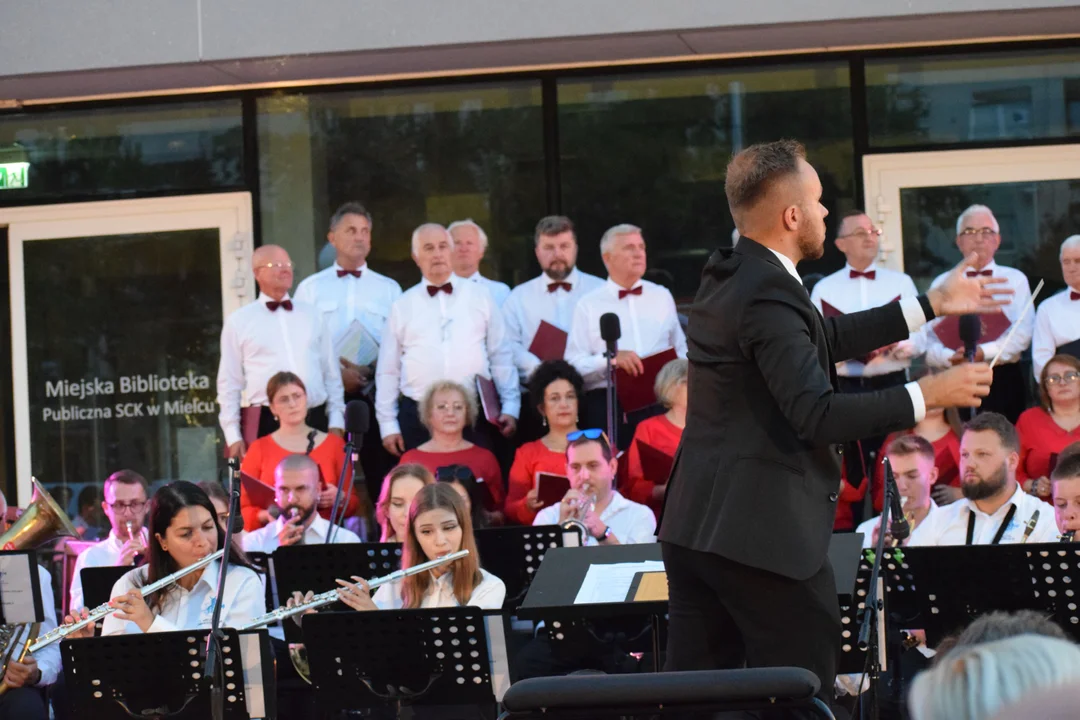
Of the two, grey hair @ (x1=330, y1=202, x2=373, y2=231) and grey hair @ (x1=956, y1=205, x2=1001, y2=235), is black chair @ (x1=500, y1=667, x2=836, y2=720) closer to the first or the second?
grey hair @ (x1=956, y1=205, x2=1001, y2=235)

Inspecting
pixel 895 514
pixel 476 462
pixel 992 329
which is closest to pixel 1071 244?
pixel 992 329

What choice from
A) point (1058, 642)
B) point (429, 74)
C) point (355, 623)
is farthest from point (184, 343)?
point (1058, 642)

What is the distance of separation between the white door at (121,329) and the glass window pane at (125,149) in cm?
12

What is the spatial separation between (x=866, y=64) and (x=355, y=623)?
544 centimetres

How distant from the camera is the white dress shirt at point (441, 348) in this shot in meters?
8.56

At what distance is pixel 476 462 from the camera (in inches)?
319

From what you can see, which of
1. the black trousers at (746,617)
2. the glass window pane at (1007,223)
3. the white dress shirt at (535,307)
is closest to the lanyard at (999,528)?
the glass window pane at (1007,223)

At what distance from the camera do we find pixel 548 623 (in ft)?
18.8

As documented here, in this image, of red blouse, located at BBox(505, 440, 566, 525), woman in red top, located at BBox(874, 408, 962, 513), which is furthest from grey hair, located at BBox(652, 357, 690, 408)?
woman in red top, located at BBox(874, 408, 962, 513)

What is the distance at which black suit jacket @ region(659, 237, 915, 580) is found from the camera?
131 inches

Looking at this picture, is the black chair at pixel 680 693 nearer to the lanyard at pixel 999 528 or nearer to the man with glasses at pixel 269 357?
the lanyard at pixel 999 528

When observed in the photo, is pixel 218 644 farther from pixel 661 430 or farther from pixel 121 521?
pixel 661 430

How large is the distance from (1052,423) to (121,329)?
5909mm

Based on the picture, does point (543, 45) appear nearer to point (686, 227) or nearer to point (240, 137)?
point (686, 227)
